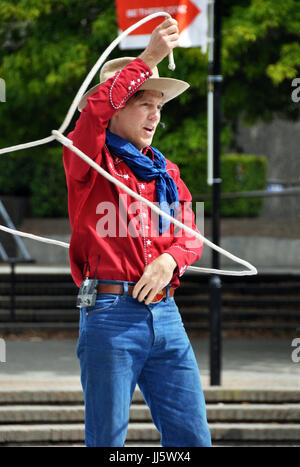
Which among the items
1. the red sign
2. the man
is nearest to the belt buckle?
the man

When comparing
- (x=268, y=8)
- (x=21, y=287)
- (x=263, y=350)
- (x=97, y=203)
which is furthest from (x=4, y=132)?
(x=97, y=203)

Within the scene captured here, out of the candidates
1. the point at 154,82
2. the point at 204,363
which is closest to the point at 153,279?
the point at 154,82

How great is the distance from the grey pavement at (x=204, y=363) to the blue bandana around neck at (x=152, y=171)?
14.1ft

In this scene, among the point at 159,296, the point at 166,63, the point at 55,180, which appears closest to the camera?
the point at 159,296

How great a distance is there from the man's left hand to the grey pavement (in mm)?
4362

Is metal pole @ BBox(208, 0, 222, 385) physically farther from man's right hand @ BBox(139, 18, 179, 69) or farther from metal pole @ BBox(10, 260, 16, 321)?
man's right hand @ BBox(139, 18, 179, 69)

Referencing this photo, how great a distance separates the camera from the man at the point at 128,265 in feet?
9.95

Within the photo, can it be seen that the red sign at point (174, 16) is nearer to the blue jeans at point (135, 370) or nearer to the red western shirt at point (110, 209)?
the red western shirt at point (110, 209)

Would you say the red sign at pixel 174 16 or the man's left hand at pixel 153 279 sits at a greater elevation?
the red sign at pixel 174 16

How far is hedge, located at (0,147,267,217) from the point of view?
1905 centimetres

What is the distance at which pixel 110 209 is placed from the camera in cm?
309

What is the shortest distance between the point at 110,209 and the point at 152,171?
23cm

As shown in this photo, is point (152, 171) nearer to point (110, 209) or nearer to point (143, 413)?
point (110, 209)

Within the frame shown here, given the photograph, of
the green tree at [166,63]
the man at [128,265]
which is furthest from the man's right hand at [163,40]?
the green tree at [166,63]
